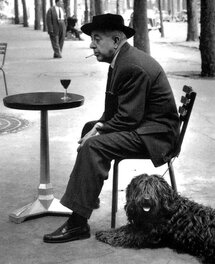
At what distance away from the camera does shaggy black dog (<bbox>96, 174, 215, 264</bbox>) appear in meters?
4.13

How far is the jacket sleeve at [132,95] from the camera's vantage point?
14.5 feet

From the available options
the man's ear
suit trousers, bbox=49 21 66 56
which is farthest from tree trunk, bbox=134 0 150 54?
the man's ear

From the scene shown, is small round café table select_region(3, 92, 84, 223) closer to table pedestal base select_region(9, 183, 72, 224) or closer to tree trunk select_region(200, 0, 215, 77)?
table pedestal base select_region(9, 183, 72, 224)

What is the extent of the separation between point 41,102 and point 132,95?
33.1 inches

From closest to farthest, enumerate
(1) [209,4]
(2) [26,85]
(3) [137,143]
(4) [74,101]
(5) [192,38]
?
(3) [137,143] < (4) [74,101] < (2) [26,85] < (1) [209,4] < (5) [192,38]

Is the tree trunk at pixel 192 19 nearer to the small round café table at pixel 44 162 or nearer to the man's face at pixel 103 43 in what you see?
the small round café table at pixel 44 162

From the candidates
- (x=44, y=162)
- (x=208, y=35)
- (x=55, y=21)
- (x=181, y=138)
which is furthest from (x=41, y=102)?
(x=55, y=21)

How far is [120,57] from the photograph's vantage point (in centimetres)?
457

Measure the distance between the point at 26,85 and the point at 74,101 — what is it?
8.22 metres

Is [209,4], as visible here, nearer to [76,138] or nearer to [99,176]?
[76,138]

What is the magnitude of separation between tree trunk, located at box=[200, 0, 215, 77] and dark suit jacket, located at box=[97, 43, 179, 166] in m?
9.77

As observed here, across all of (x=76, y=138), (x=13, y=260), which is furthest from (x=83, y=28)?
(x=76, y=138)

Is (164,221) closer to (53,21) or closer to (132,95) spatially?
(132,95)

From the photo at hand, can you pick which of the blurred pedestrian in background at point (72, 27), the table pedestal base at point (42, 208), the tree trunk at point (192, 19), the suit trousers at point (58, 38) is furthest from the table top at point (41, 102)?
the blurred pedestrian in background at point (72, 27)
